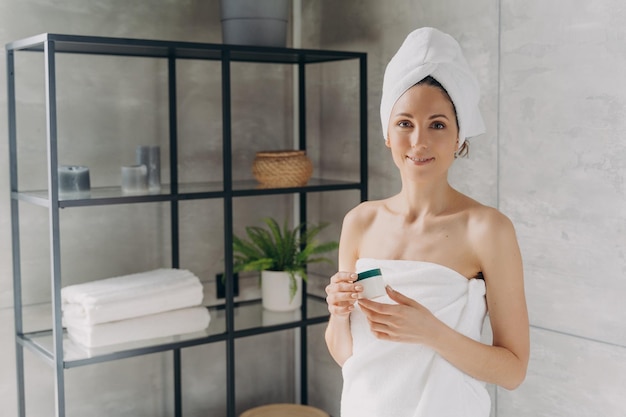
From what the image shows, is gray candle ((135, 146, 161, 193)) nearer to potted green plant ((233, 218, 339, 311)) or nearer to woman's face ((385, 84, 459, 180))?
potted green plant ((233, 218, 339, 311))

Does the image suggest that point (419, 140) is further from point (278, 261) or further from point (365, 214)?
point (278, 261)

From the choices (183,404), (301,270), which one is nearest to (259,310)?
(301,270)

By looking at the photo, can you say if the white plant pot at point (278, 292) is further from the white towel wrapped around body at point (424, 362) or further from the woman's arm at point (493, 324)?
the woman's arm at point (493, 324)

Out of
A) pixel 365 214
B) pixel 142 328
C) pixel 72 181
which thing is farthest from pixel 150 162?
pixel 365 214

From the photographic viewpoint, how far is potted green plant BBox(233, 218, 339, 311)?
253cm

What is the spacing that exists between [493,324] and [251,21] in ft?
4.37

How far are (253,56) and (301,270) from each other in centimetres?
69

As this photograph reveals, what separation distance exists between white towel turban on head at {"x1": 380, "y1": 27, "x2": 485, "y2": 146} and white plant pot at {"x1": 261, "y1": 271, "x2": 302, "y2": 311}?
1.21m

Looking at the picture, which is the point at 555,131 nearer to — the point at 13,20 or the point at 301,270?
the point at 301,270

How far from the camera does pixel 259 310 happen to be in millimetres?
2611

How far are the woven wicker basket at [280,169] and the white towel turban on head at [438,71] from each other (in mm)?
1042

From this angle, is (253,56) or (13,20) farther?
(253,56)

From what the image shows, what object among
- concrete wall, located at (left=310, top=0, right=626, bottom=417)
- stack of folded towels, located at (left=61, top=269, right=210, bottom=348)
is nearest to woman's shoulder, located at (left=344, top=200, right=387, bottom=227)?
concrete wall, located at (left=310, top=0, right=626, bottom=417)

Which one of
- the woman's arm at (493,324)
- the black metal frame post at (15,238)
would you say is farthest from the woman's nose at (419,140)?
the black metal frame post at (15,238)
